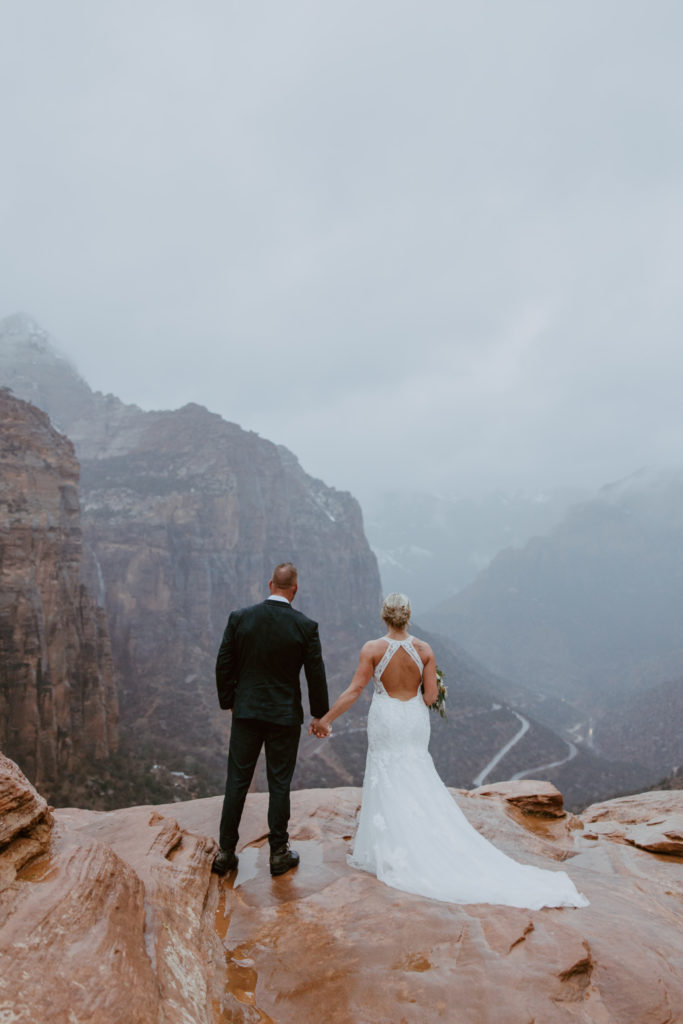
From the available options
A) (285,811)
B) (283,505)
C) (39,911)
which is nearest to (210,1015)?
(39,911)

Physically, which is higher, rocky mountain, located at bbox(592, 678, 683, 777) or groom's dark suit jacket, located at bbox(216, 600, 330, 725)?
groom's dark suit jacket, located at bbox(216, 600, 330, 725)

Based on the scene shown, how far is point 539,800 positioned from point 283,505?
449 ft

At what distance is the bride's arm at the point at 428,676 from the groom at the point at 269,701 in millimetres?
1330

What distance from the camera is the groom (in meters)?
5.92

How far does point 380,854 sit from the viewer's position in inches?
231

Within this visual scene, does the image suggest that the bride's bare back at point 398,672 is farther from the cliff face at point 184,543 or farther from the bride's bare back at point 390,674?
the cliff face at point 184,543

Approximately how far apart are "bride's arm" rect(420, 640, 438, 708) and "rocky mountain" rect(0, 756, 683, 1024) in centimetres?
200

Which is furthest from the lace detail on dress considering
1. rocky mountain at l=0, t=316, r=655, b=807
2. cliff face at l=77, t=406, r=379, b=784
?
cliff face at l=77, t=406, r=379, b=784

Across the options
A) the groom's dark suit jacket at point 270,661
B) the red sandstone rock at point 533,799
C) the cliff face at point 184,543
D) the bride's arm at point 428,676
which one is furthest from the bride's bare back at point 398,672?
the cliff face at point 184,543

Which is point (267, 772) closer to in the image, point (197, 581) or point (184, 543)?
point (197, 581)

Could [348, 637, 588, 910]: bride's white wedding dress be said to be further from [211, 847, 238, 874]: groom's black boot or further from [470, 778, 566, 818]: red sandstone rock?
[470, 778, 566, 818]: red sandstone rock

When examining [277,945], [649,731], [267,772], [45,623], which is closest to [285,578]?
[267,772]

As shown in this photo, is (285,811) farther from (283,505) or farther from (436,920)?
(283,505)

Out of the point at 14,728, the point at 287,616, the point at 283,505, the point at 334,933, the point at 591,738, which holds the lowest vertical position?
the point at 591,738
